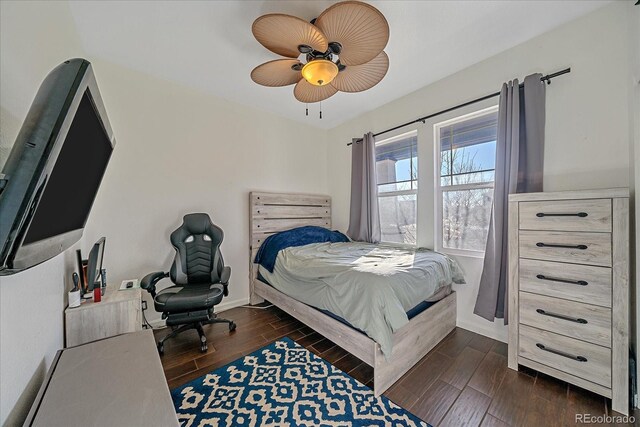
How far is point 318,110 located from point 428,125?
1.53 metres

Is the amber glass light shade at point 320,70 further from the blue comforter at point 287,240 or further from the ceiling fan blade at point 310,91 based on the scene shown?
the blue comforter at point 287,240

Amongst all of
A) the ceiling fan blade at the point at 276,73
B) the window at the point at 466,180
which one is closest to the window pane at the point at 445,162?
the window at the point at 466,180

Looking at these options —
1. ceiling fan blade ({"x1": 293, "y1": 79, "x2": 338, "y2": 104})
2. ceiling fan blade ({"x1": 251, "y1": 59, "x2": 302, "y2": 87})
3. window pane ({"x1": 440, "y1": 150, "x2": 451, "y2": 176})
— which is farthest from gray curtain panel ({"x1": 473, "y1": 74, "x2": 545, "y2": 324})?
ceiling fan blade ({"x1": 251, "y1": 59, "x2": 302, "y2": 87})

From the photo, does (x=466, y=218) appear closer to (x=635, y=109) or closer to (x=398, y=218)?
(x=398, y=218)

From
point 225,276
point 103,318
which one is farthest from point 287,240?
point 103,318

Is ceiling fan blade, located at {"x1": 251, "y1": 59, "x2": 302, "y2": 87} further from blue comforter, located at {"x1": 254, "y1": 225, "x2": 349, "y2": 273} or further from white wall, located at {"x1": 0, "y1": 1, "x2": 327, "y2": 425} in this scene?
blue comforter, located at {"x1": 254, "y1": 225, "x2": 349, "y2": 273}

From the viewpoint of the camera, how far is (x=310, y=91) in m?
2.11

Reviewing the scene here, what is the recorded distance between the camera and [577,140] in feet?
6.08

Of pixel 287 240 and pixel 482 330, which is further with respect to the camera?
pixel 287 240

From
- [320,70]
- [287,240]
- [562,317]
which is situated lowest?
[562,317]

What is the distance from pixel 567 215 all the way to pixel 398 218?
172 centimetres

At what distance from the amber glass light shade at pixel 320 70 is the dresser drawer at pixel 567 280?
1948mm

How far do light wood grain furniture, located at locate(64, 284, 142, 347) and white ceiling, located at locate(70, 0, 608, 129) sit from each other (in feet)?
6.88

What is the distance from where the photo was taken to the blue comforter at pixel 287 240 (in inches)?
112
